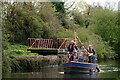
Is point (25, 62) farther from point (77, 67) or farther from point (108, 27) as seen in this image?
point (108, 27)

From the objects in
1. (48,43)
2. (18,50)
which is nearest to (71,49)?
(18,50)

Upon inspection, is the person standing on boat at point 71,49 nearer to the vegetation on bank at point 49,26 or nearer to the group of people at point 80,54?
the group of people at point 80,54

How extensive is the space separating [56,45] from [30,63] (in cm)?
1252

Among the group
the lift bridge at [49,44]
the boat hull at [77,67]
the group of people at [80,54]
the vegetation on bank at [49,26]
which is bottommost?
the boat hull at [77,67]

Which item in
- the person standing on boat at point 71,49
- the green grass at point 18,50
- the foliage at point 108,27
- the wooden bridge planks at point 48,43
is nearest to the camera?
the person standing on boat at point 71,49

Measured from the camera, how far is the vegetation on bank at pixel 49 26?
41.5 meters

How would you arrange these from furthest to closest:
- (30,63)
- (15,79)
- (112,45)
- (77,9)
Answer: (77,9) → (112,45) → (30,63) → (15,79)

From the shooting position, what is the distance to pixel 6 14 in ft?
135

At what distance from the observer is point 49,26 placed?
147 feet

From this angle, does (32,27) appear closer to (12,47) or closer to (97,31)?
(12,47)

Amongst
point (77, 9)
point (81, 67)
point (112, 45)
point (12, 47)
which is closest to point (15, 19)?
point (12, 47)

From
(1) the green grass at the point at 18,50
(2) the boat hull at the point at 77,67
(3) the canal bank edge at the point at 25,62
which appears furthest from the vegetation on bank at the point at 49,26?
(2) the boat hull at the point at 77,67

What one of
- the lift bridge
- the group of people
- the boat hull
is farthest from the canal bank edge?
the lift bridge

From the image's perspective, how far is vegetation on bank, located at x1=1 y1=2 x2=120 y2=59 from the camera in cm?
4153
